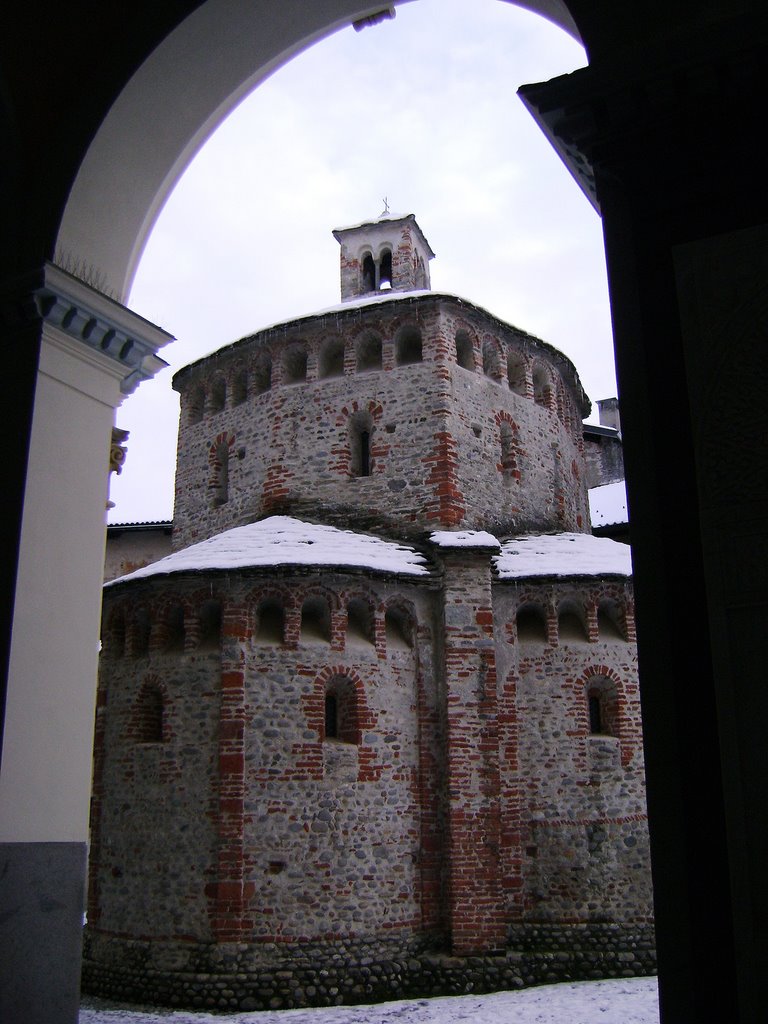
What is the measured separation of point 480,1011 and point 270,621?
5.87 m

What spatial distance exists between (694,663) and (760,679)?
0.71ft

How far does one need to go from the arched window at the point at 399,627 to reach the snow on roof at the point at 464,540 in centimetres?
121

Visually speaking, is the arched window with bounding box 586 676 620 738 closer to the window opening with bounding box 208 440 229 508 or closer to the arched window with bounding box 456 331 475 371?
the arched window with bounding box 456 331 475 371

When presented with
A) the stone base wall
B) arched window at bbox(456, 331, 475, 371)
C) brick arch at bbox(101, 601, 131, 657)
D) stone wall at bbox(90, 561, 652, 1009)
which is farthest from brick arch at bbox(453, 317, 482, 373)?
the stone base wall

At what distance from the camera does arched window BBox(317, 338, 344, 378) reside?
17.6m

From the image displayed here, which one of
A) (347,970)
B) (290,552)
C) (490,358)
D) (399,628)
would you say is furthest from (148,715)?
(490,358)

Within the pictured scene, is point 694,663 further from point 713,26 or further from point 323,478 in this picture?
point 323,478

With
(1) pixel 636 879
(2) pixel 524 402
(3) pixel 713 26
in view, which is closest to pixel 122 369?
(3) pixel 713 26

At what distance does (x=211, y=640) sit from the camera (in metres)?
13.8

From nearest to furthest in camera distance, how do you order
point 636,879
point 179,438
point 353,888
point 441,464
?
point 353,888
point 636,879
point 441,464
point 179,438

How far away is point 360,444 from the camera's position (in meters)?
17.5

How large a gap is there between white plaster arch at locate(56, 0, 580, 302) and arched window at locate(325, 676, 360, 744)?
929cm

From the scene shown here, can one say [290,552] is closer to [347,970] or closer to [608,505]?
[347,970]

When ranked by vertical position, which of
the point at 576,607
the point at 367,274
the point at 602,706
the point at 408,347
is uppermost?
the point at 367,274
